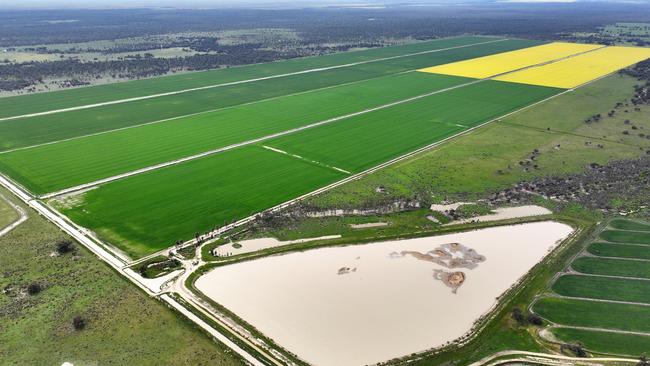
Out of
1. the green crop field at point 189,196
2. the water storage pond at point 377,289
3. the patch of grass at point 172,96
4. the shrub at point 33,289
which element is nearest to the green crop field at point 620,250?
the water storage pond at point 377,289

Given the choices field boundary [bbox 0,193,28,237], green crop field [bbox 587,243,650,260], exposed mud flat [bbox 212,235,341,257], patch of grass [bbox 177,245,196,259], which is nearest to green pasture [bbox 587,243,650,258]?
green crop field [bbox 587,243,650,260]

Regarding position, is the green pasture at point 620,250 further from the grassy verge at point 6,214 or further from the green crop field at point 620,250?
the grassy verge at point 6,214

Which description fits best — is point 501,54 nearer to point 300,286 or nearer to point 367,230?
point 367,230

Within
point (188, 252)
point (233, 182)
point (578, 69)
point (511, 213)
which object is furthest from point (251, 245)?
point (578, 69)

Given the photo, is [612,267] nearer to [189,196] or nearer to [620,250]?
[620,250]

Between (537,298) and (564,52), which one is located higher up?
(564,52)

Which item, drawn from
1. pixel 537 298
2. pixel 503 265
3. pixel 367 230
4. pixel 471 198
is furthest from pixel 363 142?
pixel 537 298

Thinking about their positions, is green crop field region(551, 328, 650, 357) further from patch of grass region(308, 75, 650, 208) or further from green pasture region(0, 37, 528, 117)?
green pasture region(0, 37, 528, 117)
